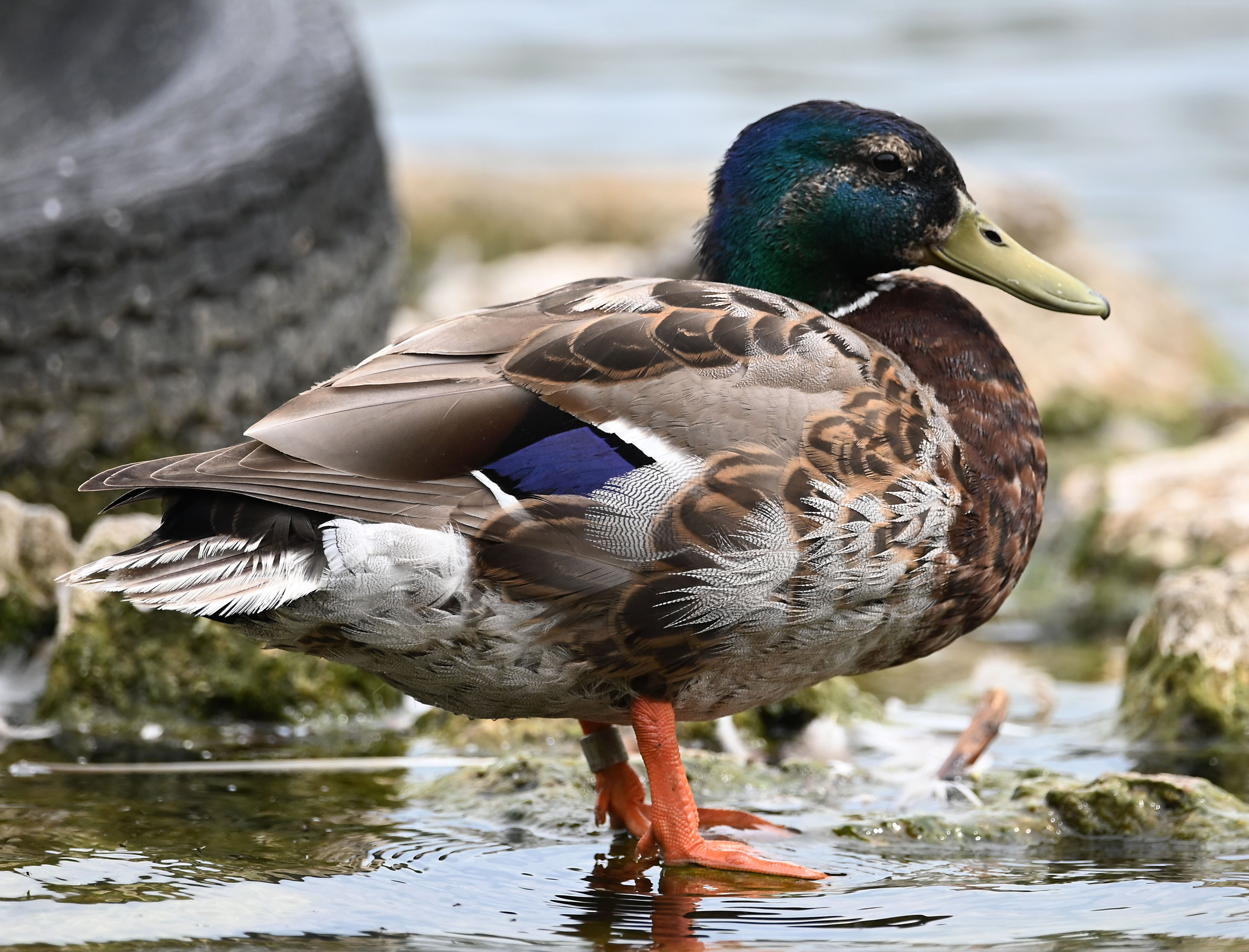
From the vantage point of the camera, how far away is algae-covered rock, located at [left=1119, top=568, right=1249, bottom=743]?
15.0ft

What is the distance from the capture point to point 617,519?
339 cm

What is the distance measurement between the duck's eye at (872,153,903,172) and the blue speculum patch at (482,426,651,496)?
1078 millimetres

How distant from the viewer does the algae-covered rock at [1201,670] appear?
4559 millimetres

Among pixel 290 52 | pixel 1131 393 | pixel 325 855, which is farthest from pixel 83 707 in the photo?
pixel 1131 393

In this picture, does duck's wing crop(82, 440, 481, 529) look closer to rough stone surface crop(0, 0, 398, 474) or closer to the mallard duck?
the mallard duck

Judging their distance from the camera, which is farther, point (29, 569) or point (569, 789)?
point (29, 569)

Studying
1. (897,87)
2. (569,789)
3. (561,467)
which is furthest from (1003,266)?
(897,87)

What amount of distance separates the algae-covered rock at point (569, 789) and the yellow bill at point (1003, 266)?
125 centimetres

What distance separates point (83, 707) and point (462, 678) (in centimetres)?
143

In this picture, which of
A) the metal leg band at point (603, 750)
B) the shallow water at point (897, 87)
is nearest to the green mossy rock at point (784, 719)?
the metal leg band at point (603, 750)

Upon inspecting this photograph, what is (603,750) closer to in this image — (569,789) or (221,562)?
(569,789)

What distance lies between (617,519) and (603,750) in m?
0.78

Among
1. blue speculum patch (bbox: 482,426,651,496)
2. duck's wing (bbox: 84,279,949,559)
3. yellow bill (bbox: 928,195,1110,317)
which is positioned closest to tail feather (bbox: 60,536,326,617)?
duck's wing (bbox: 84,279,949,559)

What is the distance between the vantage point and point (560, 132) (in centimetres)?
1645
